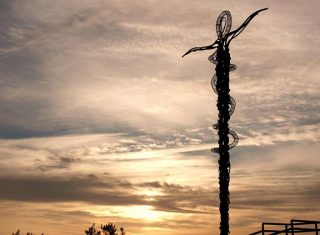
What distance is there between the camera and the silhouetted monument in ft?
86.6

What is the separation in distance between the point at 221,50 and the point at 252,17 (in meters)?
2.77

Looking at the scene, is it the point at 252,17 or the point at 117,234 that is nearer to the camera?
the point at 252,17

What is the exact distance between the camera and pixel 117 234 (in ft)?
256

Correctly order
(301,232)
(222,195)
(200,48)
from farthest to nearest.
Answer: (200,48)
(222,195)
(301,232)

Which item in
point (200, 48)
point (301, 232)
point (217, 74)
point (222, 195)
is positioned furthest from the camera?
point (200, 48)

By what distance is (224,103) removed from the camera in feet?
Answer: 90.6

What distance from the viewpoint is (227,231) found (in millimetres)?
26109

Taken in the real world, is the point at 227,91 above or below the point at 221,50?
below

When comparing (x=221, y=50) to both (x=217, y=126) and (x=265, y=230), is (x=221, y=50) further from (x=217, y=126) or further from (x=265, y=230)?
(x=265, y=230)

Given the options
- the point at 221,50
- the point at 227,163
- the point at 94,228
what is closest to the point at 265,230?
the point at 227,163

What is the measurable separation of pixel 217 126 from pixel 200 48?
6528 mm

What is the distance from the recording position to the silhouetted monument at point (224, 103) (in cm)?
2639

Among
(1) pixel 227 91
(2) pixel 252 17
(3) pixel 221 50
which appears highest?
(2) pixel 252 17

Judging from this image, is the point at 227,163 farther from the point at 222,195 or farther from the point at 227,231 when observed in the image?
the point at 227,231
